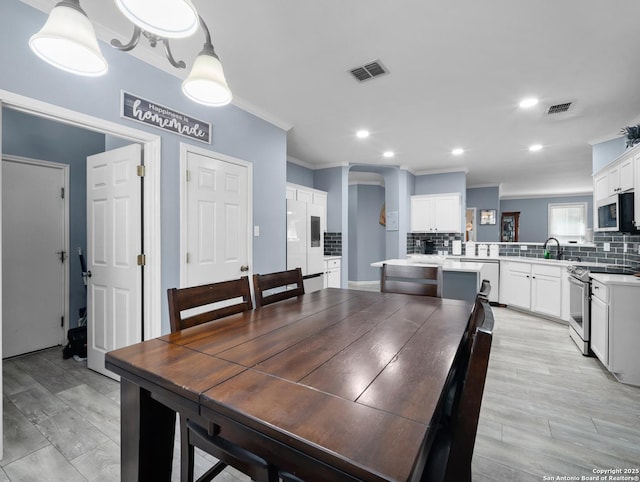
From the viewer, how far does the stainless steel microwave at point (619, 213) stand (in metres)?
2.92

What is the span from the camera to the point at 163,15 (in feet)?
3.41

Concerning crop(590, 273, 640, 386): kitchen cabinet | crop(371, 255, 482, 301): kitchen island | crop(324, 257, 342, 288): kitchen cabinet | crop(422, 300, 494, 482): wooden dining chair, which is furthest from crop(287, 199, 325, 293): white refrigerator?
crop(422, 300, 494, 482): wooden dining chair

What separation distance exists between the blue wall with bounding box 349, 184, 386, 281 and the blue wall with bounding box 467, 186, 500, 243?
9.15 ft

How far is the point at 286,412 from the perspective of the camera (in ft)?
2.36

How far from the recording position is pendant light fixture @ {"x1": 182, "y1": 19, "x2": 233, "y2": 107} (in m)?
1.33

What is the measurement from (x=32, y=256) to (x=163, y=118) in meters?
2.21

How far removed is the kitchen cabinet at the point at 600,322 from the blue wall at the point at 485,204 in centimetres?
605

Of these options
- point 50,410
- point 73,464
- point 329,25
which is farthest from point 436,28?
point 50,410

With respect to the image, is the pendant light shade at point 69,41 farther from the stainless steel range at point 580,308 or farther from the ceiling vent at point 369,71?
the stainless steel range at point 580,308

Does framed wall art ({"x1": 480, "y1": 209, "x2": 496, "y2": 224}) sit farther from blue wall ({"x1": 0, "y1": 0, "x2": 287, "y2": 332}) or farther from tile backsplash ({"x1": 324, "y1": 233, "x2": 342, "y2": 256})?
blue wall ({"x1": 0, "y1": 0, "x2": 287, "y2": 332})

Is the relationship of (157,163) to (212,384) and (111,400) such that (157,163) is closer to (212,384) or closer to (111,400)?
(111,400)

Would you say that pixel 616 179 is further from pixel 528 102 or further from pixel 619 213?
pixel 528 102

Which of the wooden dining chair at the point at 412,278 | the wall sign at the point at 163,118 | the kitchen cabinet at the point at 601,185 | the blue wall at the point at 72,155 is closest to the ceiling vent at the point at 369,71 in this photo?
the wall sign at the point at 163,118

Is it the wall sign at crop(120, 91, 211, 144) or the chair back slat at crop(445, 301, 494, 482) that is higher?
the wall sign at crop(120, 91, 211, 144)
